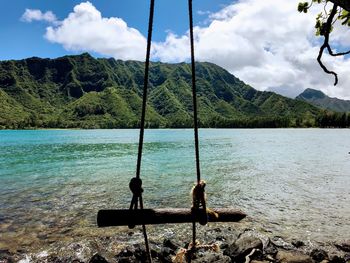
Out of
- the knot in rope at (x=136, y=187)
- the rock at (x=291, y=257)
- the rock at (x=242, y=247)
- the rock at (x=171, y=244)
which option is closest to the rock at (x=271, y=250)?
the rock at (x=291, y=257)

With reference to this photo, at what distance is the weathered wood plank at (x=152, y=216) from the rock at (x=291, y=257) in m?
8.15

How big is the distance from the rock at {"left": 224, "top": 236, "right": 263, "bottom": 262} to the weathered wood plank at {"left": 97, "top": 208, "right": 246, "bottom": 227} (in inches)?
306

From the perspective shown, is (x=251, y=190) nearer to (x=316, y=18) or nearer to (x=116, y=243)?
(x=116, y=243)

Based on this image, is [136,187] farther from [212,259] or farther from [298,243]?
[298,243]

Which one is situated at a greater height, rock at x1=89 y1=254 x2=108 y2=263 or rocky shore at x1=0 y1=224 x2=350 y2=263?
rock at x1=89 y1=254 x2=108 y2=263

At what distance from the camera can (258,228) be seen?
55.1 ft

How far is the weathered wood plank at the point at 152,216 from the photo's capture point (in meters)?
4.75

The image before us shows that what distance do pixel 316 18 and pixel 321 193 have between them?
Result: 2030cm

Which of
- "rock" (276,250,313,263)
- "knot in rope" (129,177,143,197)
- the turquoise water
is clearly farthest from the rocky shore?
"knot in rope" (129,177,143,197)

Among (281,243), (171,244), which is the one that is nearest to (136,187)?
(171,244)

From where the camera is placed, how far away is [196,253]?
12836 millimetres

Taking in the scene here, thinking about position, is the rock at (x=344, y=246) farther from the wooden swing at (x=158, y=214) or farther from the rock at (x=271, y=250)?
the wooden swing at (x=158, y=214)

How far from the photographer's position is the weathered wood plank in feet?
15.6

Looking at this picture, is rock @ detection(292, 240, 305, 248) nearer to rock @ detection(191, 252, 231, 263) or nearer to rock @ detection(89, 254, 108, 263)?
rock @ detection(191, 252, 231, 263)
